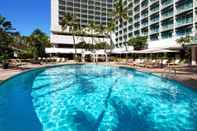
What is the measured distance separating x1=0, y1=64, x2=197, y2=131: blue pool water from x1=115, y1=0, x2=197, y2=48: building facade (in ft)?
101

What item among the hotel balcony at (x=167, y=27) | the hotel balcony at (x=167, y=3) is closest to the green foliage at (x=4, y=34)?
the hotel balcony at (x=167, y=27)

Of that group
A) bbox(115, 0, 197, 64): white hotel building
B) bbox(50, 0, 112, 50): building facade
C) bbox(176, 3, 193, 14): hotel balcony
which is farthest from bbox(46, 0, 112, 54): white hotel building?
bbox(176, 3, 193, 14): hotel balcony

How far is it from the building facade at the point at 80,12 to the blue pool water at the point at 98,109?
209 ft

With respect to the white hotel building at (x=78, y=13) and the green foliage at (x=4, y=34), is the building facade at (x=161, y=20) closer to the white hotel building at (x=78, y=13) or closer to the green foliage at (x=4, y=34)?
the white hotel building at (x=78, y=13)

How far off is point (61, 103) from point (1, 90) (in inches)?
167

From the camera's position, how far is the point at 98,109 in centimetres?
1023

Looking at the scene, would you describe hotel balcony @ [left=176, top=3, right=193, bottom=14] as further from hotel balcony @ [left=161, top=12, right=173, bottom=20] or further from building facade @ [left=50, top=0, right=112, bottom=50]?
building facade @ [left=50, top=0, right=112, bottom=50]

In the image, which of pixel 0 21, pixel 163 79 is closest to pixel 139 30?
pixel 0 21

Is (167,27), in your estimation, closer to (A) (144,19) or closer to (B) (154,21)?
(B) (154,21)

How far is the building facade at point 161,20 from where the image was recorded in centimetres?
4469

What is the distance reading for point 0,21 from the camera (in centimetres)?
3138

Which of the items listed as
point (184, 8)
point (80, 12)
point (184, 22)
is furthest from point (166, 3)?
point (80, 12)

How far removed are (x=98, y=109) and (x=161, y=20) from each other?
49.3m

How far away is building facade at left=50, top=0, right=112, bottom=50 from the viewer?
83.8 metres
